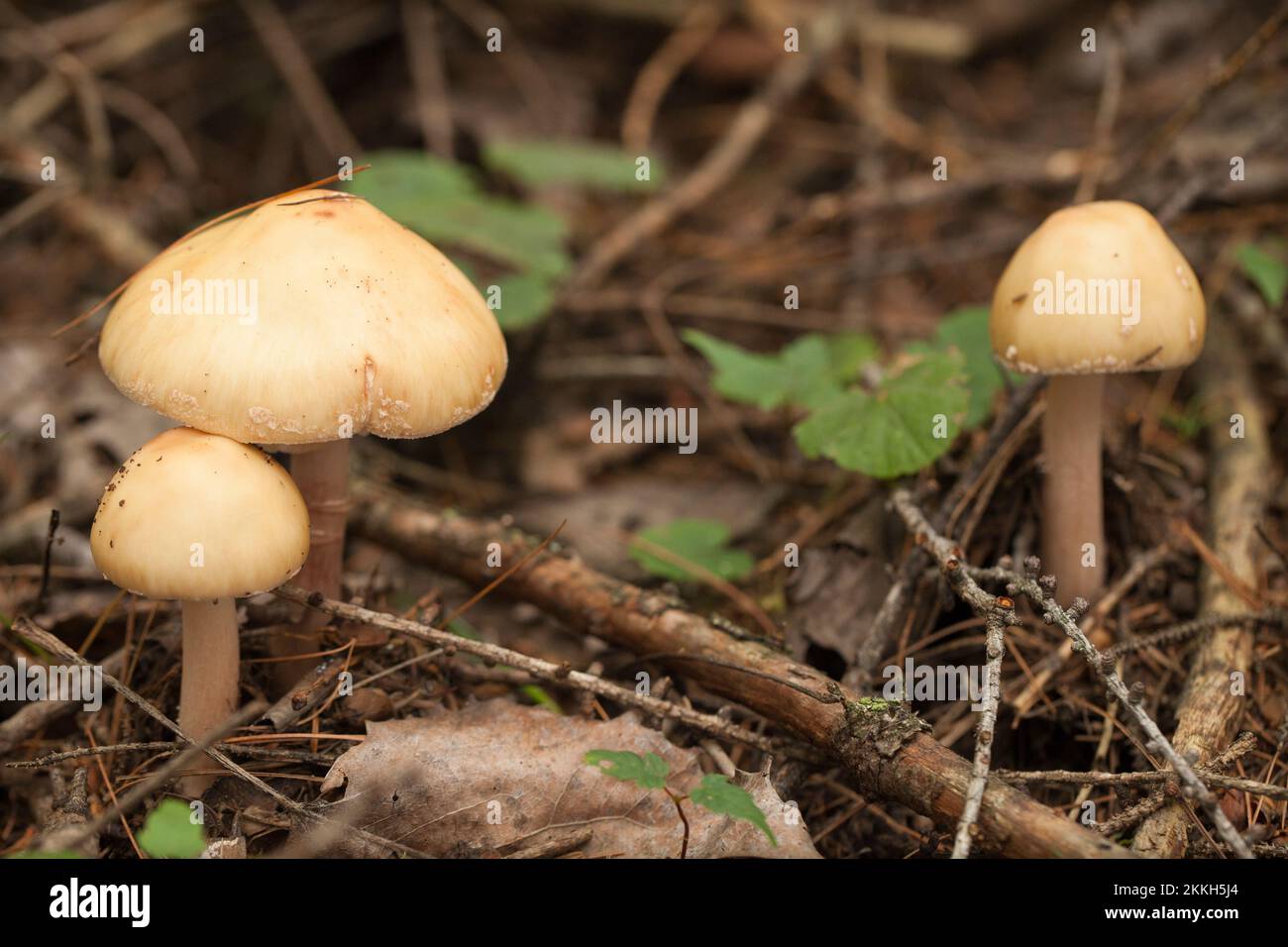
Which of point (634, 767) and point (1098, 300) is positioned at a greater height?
point (1098, 300)

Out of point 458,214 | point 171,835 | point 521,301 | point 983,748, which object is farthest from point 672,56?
point 171,835

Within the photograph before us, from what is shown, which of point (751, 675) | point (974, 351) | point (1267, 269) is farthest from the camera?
point (1267, 269)

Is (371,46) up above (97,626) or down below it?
above

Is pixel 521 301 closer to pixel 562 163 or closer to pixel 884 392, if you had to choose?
pixel 562 163

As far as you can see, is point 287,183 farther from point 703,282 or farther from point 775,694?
point 775,694

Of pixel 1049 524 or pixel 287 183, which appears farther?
pixel 287 183
